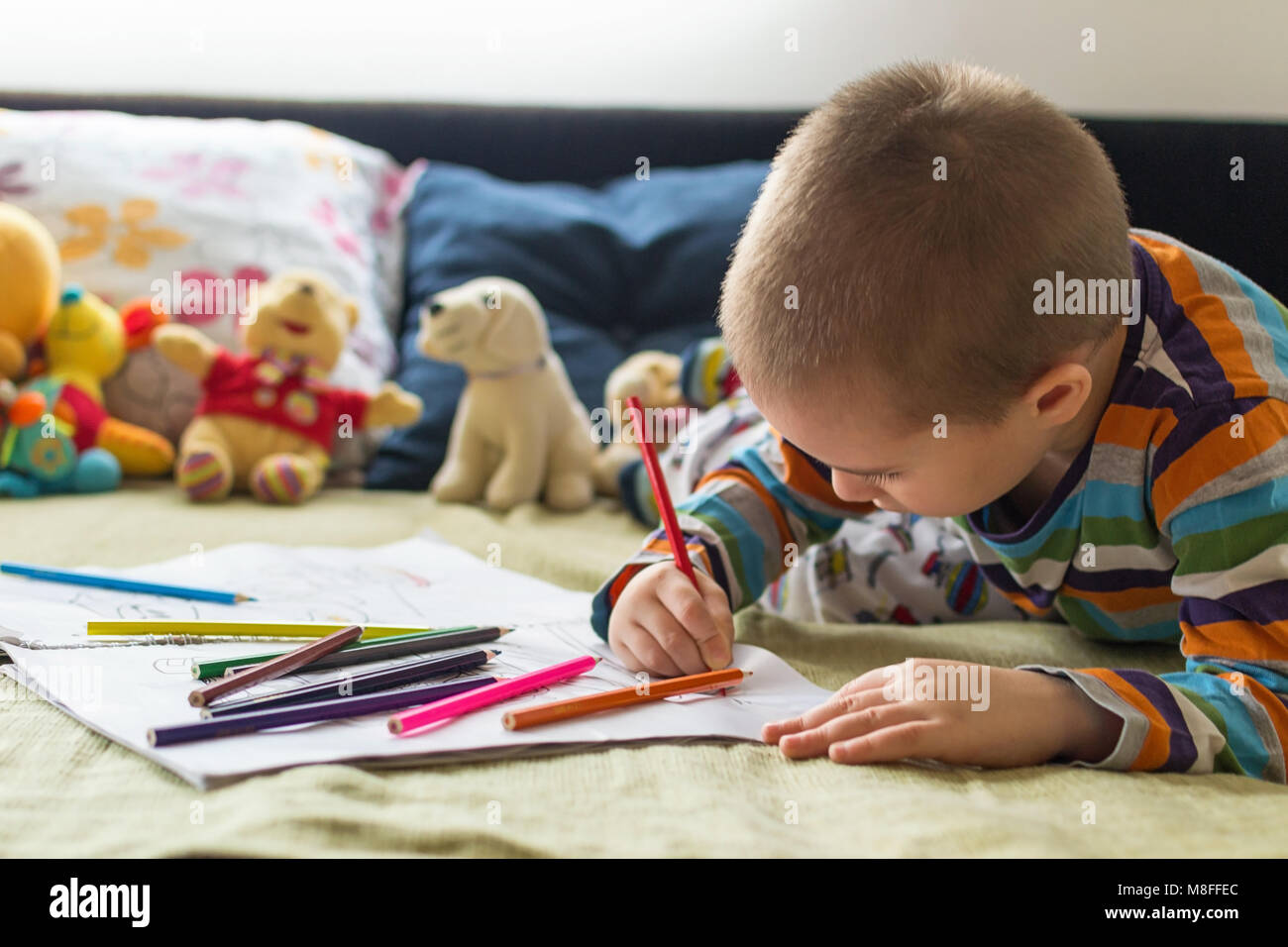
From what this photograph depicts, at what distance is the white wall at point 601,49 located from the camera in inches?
70.9

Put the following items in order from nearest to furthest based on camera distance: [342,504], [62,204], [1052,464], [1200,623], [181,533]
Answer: [1200,623], [1052,464], [181,533], [342,504], [62,204]

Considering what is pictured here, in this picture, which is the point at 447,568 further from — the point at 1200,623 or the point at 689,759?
the point at 1200,623

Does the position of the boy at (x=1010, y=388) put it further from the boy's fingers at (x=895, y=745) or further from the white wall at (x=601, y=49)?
the white wall at (x=601, y=49)

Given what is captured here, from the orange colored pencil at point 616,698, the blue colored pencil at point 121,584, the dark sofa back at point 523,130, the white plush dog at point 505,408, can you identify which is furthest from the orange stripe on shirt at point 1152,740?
the dark sofa back at point 523,130

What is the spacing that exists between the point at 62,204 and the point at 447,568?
849 millimetres

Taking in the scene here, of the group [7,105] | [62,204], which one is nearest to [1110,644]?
[62,204]

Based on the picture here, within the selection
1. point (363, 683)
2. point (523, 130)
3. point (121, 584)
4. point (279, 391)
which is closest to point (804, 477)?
point (363, 683)

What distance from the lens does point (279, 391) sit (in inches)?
51.7

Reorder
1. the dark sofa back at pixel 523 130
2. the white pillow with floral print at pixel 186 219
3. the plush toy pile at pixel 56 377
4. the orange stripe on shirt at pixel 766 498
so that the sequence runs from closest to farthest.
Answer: the orange stripe on shirt at pixel 766 498, the plush toy pile at pixel 56 377, the white pillow with floral print at pixel 186 219, the dark sofa back at pixel 523 130

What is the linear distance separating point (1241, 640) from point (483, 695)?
39 cm

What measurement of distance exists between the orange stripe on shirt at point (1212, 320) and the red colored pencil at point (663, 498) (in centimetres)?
33

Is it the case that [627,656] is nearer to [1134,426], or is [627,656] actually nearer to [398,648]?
[398,648]

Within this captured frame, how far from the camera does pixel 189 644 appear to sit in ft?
2.17

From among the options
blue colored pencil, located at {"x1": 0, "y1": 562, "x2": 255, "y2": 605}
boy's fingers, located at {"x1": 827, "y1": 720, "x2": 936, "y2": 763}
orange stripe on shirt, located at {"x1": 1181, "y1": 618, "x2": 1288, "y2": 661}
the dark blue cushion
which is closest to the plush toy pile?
the dark blue cushion
